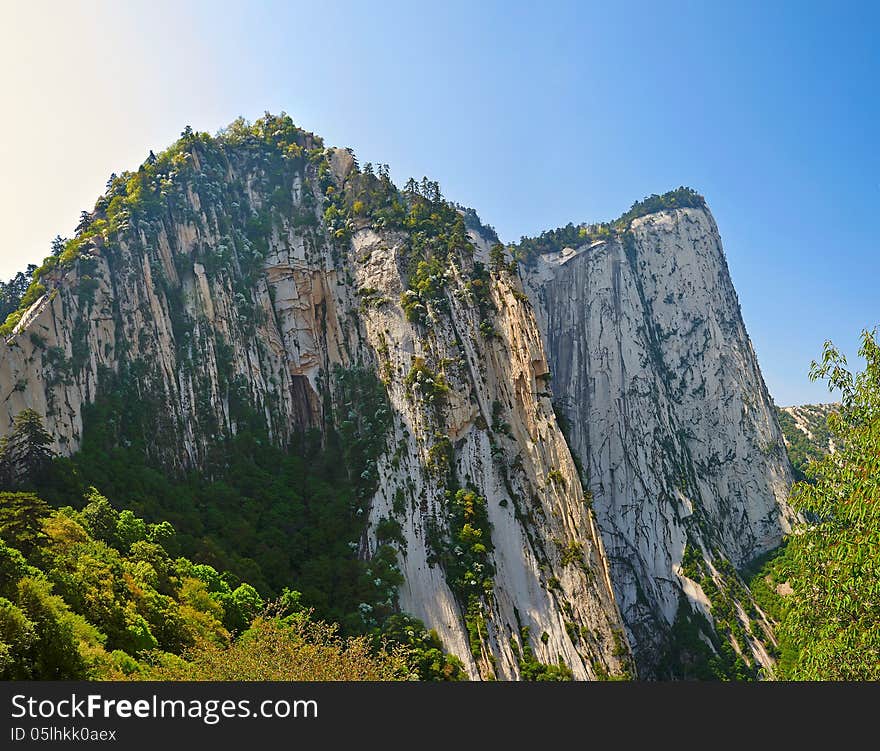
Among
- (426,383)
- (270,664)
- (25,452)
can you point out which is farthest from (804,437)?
(25,452)

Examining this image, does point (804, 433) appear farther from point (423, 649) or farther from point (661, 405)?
point (423, 649)

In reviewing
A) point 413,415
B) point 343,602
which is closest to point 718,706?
point 343,602

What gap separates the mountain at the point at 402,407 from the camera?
34219 mm

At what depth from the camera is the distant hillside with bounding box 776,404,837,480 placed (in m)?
91.4

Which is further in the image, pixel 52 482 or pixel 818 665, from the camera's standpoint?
pixel 52 482

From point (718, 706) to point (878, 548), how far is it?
381 cm

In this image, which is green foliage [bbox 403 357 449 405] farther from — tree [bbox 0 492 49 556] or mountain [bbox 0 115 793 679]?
tree [bbox 0 492 49 556]

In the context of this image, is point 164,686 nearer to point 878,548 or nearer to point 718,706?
point 718,706

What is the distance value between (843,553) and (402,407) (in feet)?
110

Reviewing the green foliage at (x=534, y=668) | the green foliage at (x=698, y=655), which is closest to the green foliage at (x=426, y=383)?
the green foliage at (x=534, y=668)

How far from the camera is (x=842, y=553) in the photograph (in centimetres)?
1005

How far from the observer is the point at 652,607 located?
56.5 meters

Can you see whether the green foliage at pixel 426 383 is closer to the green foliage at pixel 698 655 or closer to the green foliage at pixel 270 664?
the green foliage at pixel 270 664

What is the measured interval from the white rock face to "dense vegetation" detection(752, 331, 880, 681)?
162ft
